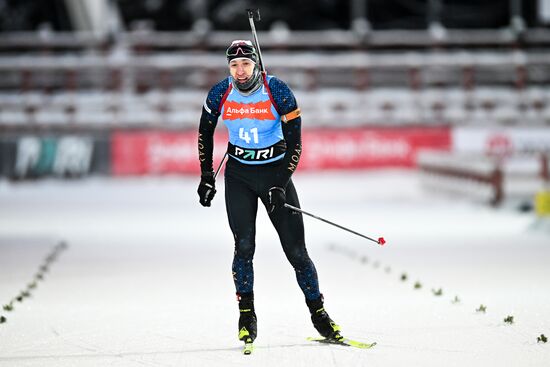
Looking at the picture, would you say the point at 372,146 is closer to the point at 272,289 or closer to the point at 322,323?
the point at 272,289

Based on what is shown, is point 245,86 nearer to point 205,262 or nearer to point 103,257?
point 205,262

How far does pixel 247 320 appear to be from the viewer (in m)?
6.88

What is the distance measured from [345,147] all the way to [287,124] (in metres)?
25.6

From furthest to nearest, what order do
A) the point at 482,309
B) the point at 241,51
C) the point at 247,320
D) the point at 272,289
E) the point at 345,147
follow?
1. the point at 345,147
2. the point at 272,289
3. the point at 482,309
4. the point at 247,320
5. the point at 241,51

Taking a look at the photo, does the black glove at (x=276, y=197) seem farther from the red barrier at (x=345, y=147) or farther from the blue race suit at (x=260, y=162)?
the red barrier at (x=345, y=147)

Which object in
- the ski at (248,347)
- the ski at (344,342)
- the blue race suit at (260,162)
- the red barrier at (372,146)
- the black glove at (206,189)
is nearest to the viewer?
the ski at (248,347)

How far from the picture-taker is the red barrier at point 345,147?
3142cm

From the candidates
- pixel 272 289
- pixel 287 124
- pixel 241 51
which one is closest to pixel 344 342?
pixel 287 124

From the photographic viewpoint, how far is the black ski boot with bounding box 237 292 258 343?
6.75 meters

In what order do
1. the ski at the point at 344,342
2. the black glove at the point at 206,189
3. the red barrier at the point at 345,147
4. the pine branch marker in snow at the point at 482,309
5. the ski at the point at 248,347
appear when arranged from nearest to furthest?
the ski at the point at 248,347 < the ski at the point at 344,342 < the black glove at the point at 206,189 < the pine branch marker in snow at the point at 482,309 < the red barrier at the point at 345,147

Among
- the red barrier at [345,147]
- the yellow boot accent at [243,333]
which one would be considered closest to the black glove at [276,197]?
the yellow boot accent at [243,333]

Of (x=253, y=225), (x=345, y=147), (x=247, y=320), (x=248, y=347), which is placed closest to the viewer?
(x=248, y=347)

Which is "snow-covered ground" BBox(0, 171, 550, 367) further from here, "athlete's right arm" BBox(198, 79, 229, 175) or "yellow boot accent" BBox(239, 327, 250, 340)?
"athlete's right arm" BBox(198, 79, 229, 175)

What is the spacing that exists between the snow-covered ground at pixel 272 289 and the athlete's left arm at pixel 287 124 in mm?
1142
